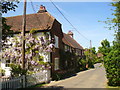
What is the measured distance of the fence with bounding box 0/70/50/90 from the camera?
970 cm

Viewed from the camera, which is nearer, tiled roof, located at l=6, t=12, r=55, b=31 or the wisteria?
the wisteria

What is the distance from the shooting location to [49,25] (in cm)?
1655

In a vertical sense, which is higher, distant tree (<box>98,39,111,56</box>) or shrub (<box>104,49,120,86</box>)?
distant tree (<box>98,39,111,56</box>)

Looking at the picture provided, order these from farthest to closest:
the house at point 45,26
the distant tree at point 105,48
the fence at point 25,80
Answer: the house at point 45,26 < the distant tree at point 105,48 < the fence at point 25,80

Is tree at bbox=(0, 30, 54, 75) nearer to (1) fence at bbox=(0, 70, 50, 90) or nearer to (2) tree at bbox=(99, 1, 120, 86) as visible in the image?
(1) fence at bbox=(0, 70, 50, 90)

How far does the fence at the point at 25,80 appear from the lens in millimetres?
9698

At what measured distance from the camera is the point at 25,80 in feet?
37.6

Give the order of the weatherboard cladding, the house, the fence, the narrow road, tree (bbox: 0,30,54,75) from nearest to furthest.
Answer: the fence
the narrow road
tree (bbox: 0,30,54,75)
the house
the weatherboard cladding

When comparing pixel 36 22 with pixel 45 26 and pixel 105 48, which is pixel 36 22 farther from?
pixel 105 48

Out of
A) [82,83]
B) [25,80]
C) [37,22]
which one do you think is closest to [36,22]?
[37,22]

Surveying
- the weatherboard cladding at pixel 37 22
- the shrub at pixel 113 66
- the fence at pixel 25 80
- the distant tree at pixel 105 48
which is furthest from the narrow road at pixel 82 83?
the weatherboard cladding at pixel 37 22

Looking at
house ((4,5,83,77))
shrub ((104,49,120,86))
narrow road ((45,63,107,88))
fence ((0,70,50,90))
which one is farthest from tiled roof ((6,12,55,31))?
shrub ((104,49,120,86))

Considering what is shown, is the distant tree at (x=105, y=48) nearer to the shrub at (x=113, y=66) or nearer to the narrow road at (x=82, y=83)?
the shrub at (x=113, y=66)

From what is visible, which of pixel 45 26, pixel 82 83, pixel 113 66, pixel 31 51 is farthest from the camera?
pixel 45 26
